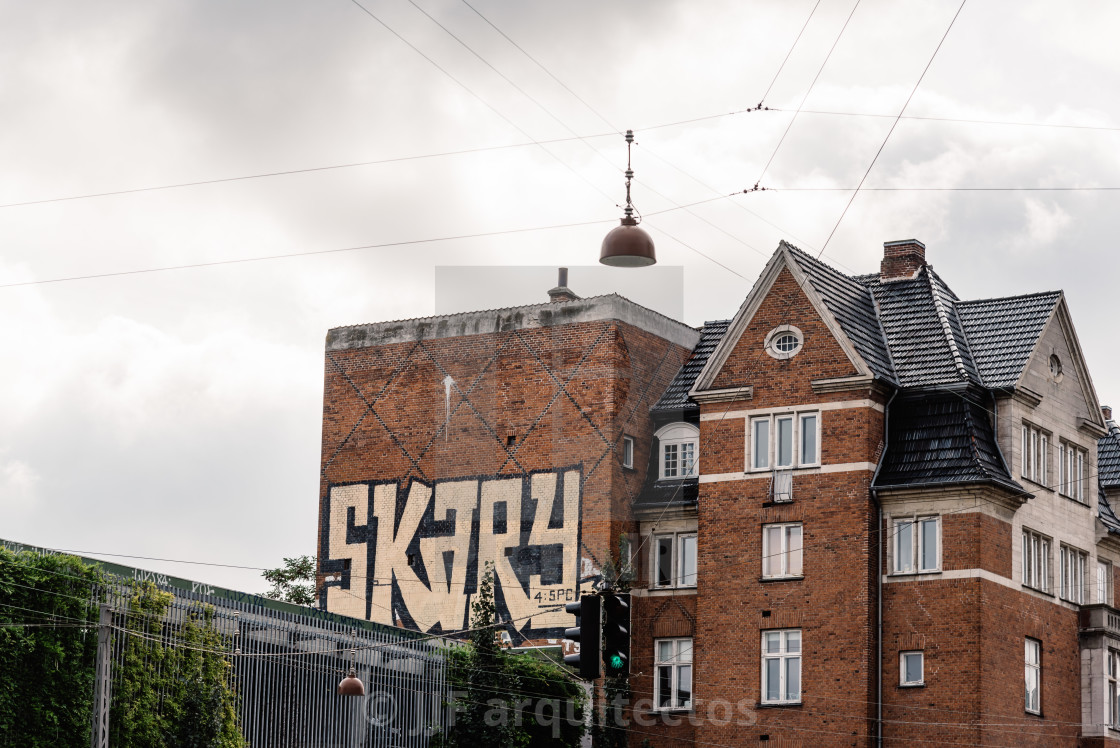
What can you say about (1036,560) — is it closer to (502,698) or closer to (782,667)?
(782,667)

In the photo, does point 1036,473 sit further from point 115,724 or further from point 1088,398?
point 115,724

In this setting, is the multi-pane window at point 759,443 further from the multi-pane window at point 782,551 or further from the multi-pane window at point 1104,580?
the multi-pane window at point 1104,580

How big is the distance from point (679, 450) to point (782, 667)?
845 cm

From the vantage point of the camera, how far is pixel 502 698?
4772 centimetres

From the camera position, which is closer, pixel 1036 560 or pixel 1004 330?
pixel 1036 560

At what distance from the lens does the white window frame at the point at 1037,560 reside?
49.3 m

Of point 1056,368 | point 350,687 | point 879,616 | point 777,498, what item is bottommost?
point 350,687

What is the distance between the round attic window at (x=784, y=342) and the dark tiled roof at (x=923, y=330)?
3068mm

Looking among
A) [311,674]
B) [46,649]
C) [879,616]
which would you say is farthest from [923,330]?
[46,649]

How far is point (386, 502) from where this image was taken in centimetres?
5694

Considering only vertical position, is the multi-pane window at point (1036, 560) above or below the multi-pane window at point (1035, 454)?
below

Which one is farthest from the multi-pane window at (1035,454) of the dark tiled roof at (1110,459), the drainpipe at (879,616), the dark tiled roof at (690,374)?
the dark tiled roof at (1110,459)

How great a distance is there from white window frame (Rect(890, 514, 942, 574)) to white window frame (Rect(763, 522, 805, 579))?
246 centimetres

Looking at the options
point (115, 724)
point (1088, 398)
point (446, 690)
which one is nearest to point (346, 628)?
point (446, 690)
